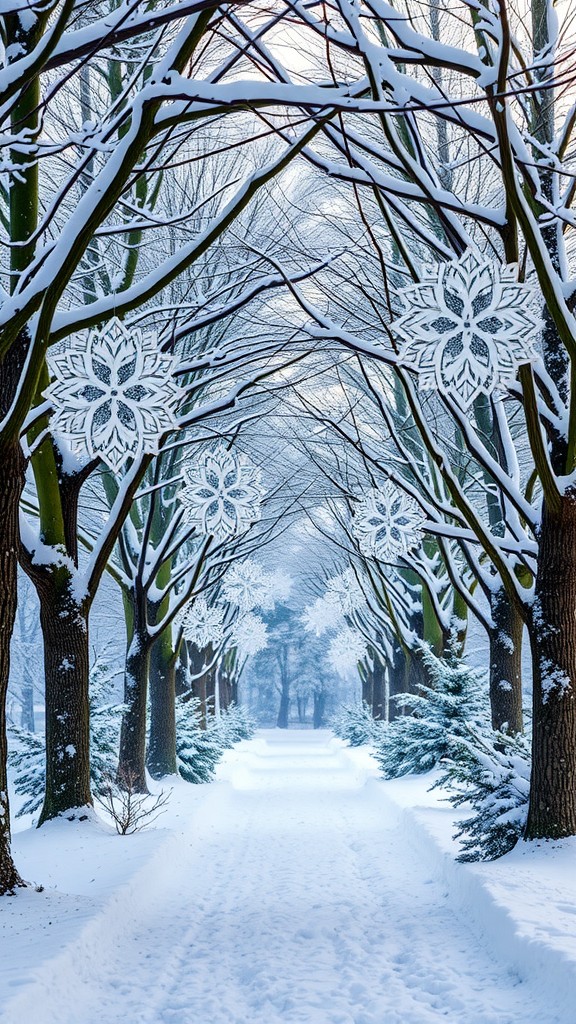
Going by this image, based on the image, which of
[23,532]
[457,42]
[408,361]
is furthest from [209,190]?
[408,361]

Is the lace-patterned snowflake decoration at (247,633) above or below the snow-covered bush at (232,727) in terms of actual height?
above

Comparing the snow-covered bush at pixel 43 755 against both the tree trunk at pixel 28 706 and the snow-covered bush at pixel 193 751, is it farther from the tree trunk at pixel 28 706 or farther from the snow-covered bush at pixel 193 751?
the tree trunk at pixel 28 706

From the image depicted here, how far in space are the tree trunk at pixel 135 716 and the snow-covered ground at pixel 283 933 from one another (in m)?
3.26

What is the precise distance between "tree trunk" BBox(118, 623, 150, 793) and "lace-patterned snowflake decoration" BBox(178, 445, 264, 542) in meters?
5.18

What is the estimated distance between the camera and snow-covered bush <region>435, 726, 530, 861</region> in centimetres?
704

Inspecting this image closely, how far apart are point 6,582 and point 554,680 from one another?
12.9 feet

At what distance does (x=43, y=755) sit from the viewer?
12.0m

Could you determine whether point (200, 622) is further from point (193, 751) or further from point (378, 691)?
point (378, 691)

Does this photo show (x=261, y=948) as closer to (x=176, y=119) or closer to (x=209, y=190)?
(x=176, y=119)

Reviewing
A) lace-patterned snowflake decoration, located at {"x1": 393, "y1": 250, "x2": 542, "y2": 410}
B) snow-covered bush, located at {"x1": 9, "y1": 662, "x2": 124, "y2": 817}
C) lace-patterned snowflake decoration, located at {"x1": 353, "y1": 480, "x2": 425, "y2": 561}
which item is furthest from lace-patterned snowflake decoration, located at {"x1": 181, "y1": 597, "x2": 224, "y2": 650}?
lace-patterned snowflake decoration, located at {"x1": 393, "y1": 250, "x2": 542, "y2": 410}

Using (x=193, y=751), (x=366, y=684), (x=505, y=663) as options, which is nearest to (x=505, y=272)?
(x=505, y=663)

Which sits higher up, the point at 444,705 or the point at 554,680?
the point at 554,680

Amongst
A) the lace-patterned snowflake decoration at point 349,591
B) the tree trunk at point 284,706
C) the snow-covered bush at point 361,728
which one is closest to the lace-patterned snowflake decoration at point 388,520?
the lace-patterned snowflake decoration at point 349,591

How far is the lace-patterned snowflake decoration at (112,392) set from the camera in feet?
16.7
